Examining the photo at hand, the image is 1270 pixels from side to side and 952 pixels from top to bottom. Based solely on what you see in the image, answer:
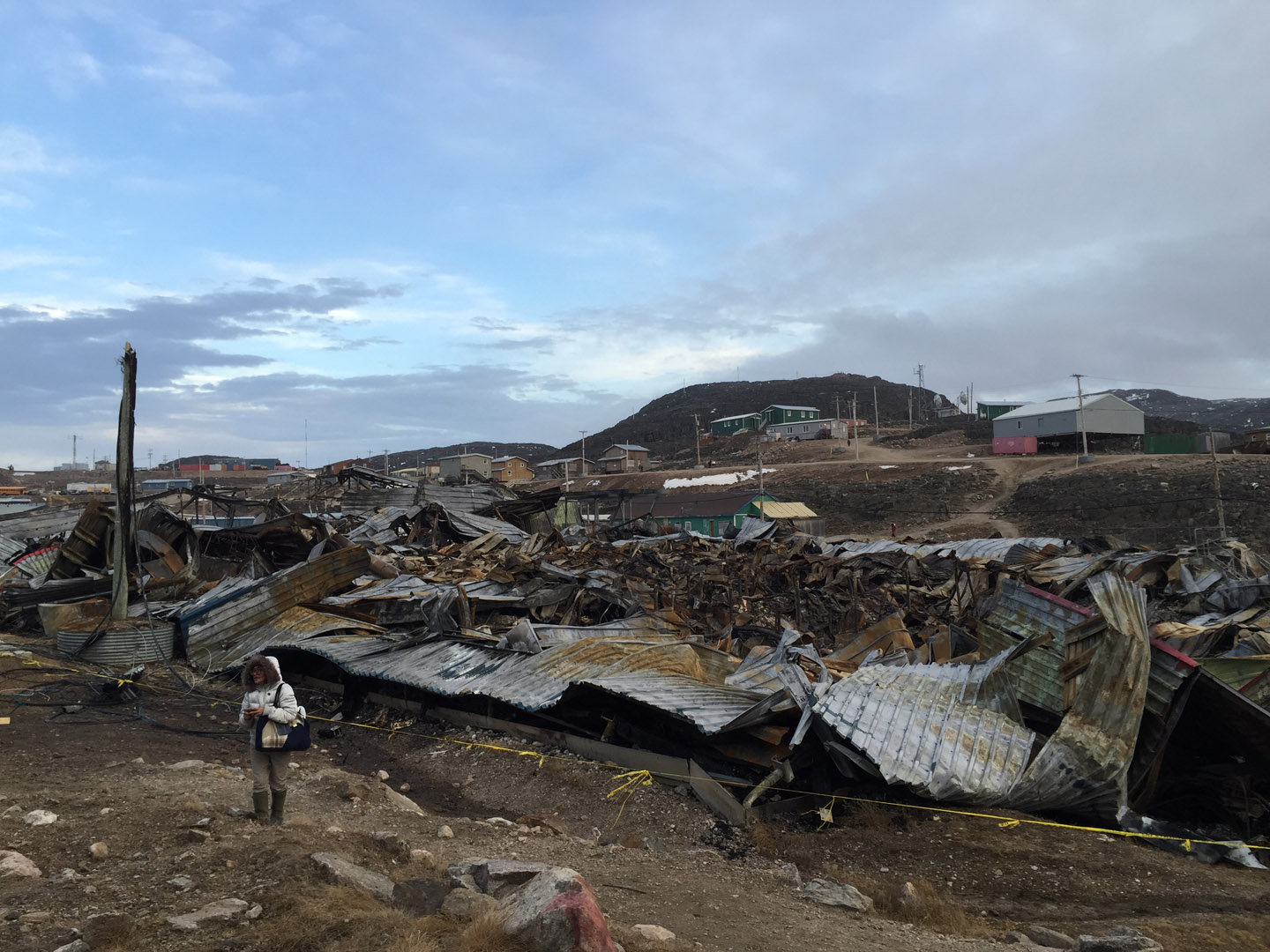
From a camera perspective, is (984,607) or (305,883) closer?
(305,883)

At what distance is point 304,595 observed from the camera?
12062 millimetres

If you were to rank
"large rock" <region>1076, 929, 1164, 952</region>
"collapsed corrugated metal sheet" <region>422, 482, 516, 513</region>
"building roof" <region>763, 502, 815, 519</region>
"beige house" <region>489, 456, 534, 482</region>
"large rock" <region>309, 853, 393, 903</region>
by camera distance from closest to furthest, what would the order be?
"large rock" <region>1076, 929, 1164, 952</region>, "large rock" <region>309, 853, 393, 903</region>, "collapsed corrugated metal sheet" <region>422, 482, 516, 513</region>, "building roof" <region>763, 502, 815, 519</region>, "beige house" <region>489, 456, 534, 482</region>

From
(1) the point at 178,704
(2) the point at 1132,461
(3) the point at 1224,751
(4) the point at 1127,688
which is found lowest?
(1) the point at 178,704

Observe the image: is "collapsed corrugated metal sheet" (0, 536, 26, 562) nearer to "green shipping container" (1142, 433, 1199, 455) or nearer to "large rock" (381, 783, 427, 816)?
"large rock" (381, 783, 427, 816)

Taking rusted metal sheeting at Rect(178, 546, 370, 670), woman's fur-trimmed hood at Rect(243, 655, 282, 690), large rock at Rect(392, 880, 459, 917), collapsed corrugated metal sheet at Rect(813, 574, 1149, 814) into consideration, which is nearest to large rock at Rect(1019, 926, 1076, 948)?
collapsed corrugated metal sheet at Rect(813, 574, 1149, 814)

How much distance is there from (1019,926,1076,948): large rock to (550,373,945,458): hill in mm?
84714

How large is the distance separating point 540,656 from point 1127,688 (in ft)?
16.6

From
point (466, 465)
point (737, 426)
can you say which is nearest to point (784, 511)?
point (466, 465)

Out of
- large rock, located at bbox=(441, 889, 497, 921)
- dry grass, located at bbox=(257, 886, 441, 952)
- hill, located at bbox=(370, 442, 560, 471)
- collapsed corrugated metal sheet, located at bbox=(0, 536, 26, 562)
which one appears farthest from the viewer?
hill, located at bbox=(370, 442, 560, 471)

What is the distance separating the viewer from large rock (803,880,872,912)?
4602 millimetres

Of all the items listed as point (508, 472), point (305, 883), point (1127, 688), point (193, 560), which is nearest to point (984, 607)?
point (1127, 688)

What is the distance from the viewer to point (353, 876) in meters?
4.00

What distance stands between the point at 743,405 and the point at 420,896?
120258mm

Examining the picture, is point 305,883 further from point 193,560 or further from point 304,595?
point 193,560
